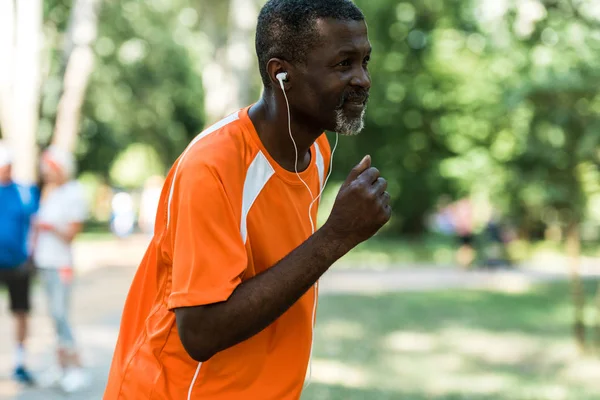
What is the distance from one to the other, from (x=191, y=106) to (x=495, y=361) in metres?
35.3

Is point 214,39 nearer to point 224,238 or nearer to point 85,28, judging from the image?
point 85,28

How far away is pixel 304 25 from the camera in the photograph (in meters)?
2.20

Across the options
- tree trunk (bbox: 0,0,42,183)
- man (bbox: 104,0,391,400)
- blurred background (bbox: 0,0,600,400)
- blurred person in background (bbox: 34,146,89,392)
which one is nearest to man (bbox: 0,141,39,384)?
blurred person in background (bbox: 34,146,89,392)

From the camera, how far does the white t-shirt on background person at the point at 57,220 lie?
301 inches

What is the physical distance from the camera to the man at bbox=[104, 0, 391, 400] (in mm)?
2000

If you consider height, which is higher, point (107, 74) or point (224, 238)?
point (224, 238)

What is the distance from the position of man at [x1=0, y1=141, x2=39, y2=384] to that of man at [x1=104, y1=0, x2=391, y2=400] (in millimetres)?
6294

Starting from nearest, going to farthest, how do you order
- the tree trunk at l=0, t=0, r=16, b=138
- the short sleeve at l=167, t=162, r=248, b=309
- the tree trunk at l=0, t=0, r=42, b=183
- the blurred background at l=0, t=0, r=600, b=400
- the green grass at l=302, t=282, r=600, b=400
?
the short sleeve at l=167, t=162, r=248, b=309 → the green grass at l=302, t=282, r=600, b=400 → the blurred background at l=0, t=0, r=600, b=400 → the tree trunk at l=0, t=0, r=42, b=183 → the tree trunk at l=0, t=0, r=16, b=138

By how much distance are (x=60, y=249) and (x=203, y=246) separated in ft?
19.6

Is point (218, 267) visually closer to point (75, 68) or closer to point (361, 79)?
point (361, 79)

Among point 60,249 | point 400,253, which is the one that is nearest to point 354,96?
point 60,249

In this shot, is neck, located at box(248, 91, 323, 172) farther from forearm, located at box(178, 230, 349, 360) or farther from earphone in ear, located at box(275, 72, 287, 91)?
forearm, located at box(178, 230, 349, 360)

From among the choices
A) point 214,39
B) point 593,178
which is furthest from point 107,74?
point 593,178

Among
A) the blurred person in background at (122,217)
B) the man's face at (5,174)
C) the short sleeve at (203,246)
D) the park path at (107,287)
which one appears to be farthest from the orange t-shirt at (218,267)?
the blurred person in background at (122,217)
